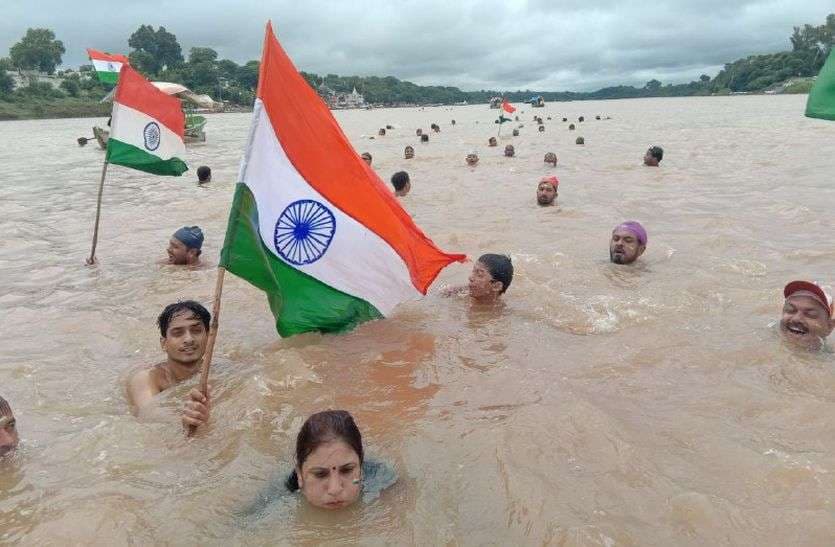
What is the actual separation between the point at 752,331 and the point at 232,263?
475cm

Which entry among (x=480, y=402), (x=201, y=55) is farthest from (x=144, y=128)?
(x=201, y=55)

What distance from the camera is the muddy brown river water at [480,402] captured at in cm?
315

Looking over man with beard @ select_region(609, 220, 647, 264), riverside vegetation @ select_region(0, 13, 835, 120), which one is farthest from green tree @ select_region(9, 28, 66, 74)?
man with beard @ select_region(609, 220, 647, 264)

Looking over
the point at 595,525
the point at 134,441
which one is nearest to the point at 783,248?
the point at 595,525

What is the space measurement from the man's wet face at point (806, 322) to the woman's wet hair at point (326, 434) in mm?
4217

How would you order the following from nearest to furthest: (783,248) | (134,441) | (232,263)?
(232,263) < (134,441) < (783,248)

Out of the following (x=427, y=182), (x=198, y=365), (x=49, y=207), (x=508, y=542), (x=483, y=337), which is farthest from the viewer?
(x=427, y=182)

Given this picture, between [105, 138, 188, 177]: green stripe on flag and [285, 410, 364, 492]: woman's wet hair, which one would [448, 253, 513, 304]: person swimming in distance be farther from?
[105, 138, 188, 177]: green stripe on flag

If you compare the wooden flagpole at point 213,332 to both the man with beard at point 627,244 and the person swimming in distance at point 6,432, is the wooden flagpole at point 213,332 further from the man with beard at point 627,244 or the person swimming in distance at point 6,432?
the man with beard at point 627,244

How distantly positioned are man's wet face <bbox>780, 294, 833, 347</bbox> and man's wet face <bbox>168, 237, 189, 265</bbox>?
7.32 m

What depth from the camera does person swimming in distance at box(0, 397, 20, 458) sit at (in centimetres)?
377

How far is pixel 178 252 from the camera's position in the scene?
871cm

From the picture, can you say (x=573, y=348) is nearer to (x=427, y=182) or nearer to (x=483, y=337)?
(x=483, y=337)

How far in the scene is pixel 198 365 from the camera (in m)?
5.09
